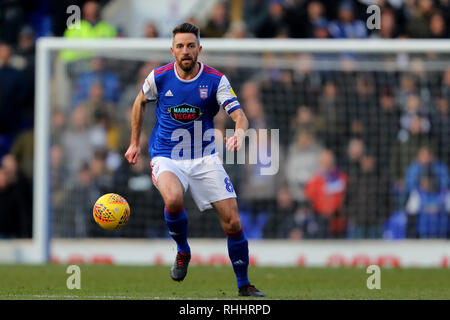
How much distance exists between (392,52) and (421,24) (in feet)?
7.09

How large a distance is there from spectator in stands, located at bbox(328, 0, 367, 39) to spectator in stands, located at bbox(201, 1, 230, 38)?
84.2 inches

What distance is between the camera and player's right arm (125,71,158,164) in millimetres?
9656

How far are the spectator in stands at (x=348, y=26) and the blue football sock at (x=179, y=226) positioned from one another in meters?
9.26

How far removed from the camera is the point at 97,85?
17.2 metres

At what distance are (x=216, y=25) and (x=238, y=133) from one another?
949cm

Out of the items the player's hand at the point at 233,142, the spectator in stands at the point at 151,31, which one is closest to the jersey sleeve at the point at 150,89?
the player's hand at the point at 233,142

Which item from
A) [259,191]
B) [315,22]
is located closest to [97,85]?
[259,191]

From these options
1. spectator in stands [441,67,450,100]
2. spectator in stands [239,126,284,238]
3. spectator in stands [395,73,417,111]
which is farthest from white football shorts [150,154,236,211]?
spectator in stands [441,67,450,100]

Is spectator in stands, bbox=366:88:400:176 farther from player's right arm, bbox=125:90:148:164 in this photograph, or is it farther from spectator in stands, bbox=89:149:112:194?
player's right arm, bbox=125:90:148:164

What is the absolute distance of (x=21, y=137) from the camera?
17312mm

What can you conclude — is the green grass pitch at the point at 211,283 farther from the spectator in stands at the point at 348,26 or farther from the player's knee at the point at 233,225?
the spectator in stands at the point at 348,26

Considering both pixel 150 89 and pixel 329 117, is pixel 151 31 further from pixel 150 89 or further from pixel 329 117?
pixel 150 89
